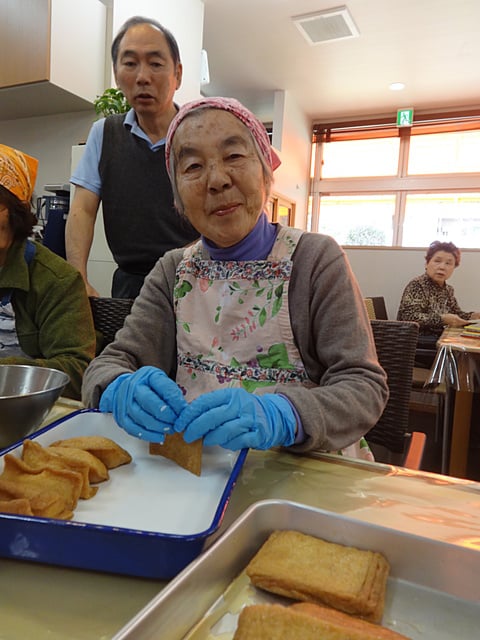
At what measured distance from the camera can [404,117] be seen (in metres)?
6.96

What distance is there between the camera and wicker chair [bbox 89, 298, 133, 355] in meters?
1.56

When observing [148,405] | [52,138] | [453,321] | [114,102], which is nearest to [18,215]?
[148,405]

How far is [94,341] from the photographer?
1.42 metres

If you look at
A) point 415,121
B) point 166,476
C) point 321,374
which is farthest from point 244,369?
point 415,121

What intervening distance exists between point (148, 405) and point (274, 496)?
22 cm

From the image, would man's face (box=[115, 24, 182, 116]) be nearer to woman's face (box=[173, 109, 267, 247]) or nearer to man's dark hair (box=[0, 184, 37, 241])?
man's dark hair (box=[0, 184, 37, 241])

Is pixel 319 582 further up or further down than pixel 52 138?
further down

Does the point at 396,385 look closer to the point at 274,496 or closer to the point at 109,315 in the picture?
the point at 274,496

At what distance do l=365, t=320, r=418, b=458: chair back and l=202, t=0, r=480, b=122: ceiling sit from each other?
408 cm

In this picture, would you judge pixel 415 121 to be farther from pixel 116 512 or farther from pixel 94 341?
pixel 116 512

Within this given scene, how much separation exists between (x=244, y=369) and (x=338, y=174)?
7.47 metres

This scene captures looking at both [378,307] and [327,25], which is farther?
[327,25]

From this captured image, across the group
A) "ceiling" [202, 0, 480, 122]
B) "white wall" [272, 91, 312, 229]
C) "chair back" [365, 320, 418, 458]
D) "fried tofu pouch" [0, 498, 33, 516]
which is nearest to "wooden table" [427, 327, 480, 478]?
"chair back" [365, 320, 418, 458]

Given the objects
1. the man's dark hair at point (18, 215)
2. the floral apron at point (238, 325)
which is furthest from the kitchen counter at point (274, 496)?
the man's dark hair at point (18, 215)
